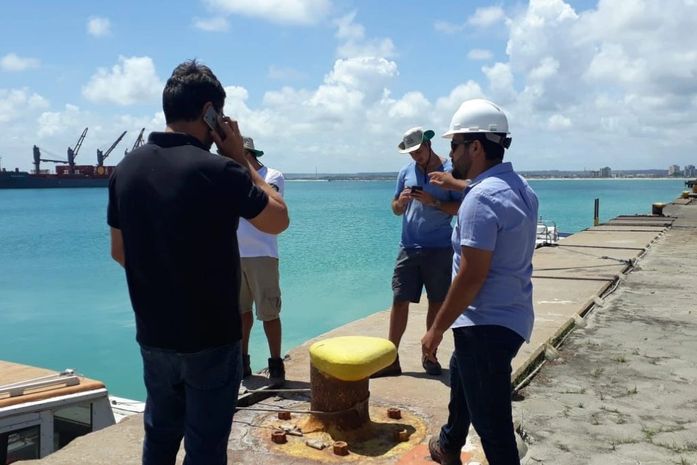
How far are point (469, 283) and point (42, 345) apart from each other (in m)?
18.4

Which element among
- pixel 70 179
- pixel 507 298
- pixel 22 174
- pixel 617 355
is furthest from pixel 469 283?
pixel 22 174

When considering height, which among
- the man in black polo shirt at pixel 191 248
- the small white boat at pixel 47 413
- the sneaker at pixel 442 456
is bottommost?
the small white boat at pixel 47 413

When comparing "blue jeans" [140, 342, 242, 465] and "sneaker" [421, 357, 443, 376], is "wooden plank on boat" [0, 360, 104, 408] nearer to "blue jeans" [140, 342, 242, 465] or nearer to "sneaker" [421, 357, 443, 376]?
"sneaker" [421, 357, 443, 376]

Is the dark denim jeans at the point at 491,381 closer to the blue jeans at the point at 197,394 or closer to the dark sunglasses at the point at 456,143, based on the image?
the dark sunglasses at the point at 456,143

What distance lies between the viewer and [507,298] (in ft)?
9.15

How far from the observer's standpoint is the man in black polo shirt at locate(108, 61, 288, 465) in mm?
2264

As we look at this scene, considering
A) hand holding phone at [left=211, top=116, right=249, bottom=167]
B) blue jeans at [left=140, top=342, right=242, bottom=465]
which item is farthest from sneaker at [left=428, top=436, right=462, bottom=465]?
hand holding phone at [left=211, top=116, right=249, bottom=167]

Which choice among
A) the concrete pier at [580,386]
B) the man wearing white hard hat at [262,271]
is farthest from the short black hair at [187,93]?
the man wearing white hard hat at [262,271]

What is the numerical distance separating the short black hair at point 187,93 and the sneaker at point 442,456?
2075 millimetres

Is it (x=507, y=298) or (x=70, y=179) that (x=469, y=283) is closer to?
(x=507, y=298)

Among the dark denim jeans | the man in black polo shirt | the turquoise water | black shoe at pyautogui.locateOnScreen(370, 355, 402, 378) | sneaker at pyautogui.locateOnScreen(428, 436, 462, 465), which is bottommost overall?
the turquoise water

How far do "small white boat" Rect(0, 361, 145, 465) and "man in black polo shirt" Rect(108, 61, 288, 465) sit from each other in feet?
10.9

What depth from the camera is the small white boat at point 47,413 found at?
16.7 ft

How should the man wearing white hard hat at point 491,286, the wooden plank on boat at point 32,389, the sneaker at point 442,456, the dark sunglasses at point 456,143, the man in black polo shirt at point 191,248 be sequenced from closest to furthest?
1. the man in black polo shirt at point 191,248
2. the man wearing white hard hat at point 491,286
3. the dark sunglasses at point 456,143
4. the sneaker at point 442,456
5. the wooden plank on boat at point 32,389
